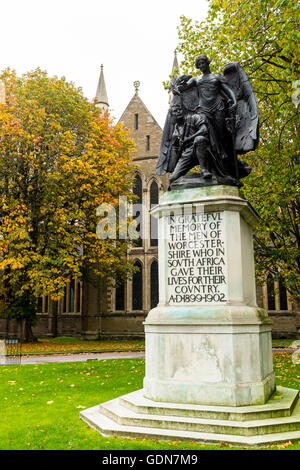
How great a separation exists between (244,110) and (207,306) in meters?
3.58

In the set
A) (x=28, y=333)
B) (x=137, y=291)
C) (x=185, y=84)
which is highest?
(x=185, y=84)

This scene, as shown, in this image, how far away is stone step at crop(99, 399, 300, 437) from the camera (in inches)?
195

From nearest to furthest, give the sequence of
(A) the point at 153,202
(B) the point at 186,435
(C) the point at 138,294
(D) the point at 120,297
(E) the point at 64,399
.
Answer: (B) the point at 186,435 → (E) the point at 64,399 → (C) the point at 138,294 → (D) the point at 120,297 → (A) the point at 153,202

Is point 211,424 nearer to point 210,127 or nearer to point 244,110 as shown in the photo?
point 210,127

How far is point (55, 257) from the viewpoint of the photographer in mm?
20500

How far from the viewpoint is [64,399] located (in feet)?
24.9

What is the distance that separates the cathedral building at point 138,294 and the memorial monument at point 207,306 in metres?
21.3

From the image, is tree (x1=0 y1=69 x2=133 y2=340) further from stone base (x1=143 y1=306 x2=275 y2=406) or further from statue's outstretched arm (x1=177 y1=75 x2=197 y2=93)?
stone base (x1=143 y1=306 x2=275 y2=406)

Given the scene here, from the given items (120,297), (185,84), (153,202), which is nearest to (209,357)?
(185,84)

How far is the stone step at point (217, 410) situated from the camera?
205 inches

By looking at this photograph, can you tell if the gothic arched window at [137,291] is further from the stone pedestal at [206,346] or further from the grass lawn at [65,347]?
the stone pedestal at [206,346]

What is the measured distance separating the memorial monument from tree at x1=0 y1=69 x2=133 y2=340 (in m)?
13.4

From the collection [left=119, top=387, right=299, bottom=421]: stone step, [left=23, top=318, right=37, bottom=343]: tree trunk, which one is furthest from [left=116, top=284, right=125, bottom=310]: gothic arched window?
[left=119, top=387, right=299, bottom=421]: stone step

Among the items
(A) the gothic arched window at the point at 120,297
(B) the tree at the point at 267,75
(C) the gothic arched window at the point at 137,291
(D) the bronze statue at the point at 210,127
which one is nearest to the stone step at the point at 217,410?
(D) the bronze statue at the point at 210,127
